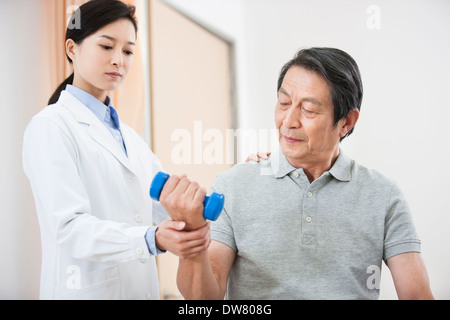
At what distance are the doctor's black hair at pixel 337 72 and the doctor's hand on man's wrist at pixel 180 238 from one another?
1.52 ft

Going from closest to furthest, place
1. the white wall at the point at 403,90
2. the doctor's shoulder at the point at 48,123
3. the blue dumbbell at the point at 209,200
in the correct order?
1. the blue dumbbell at the point at 209,200
2. the doctor's shoulder at the point at 48,123
3. the white wall at the point at 403,90

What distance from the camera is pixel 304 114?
3.10 feet

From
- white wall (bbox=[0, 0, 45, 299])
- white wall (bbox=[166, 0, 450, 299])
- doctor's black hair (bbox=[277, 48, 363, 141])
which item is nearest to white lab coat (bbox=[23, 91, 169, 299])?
white wall (bbox=[0, 0, 45, 299])

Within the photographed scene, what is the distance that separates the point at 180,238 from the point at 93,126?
0.38m

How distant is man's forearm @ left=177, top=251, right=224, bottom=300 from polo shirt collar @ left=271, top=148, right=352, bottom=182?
1.06ft

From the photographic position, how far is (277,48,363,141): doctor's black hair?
930 mm

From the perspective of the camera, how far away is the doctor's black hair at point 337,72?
0.93 metres

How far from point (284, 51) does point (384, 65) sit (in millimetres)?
496

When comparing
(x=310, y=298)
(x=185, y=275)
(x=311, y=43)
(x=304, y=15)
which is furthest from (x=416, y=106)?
(x=185, y=275)

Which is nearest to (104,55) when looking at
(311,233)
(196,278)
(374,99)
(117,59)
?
(117,59)

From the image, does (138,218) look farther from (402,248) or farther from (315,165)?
(402,248)

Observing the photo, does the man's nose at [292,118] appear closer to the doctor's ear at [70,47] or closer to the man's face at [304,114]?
the man's face at [304,114]

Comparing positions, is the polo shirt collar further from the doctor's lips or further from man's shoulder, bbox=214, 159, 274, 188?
the doctor's lips

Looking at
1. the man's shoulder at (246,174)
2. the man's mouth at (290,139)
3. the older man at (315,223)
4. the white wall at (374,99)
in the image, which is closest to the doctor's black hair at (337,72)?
the older man at (315,223)
